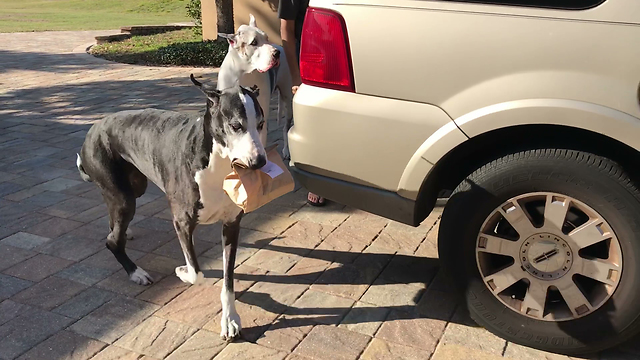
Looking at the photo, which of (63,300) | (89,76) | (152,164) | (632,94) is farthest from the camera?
(89,76)

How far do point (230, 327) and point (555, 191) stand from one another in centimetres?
187

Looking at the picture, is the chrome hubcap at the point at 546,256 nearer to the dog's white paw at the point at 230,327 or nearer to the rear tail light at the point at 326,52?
the rear tail light at the point at 326,52

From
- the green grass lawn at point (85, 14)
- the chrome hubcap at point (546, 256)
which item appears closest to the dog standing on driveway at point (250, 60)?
the chrome hubcap at point (546, 256)

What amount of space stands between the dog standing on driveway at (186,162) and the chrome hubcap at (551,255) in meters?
1.38

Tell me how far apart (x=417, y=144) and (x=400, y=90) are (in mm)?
297

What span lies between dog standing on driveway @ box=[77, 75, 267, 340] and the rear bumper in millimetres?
508

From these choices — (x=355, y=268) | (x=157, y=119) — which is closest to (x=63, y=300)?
(x=157, y=119)

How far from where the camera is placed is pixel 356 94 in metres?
3.10

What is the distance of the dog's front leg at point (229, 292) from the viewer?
315 centimetres

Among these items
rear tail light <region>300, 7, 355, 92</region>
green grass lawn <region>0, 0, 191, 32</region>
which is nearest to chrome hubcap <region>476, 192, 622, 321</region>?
rear tail light <region>300, 7, 355, 92</region>

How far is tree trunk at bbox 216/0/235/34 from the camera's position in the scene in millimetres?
13484

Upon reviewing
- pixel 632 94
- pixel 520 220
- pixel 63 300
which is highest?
pixel 632 94

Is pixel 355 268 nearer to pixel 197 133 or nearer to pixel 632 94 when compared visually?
pixel 197 133

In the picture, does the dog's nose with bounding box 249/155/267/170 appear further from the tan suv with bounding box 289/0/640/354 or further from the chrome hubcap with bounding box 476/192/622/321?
the chrome hubcap with bounding box 476/192/622/321
